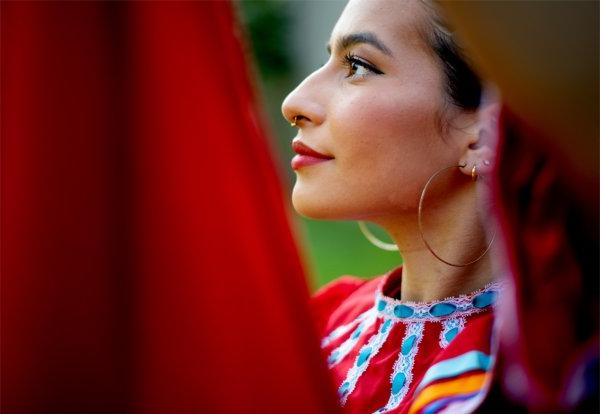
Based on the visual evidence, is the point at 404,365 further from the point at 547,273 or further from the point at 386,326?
the point at 547,273

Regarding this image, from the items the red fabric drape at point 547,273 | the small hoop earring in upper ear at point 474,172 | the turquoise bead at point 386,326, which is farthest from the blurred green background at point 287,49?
the red fabric drape at point 547,273

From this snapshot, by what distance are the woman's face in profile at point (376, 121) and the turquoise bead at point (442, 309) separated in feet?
0.55

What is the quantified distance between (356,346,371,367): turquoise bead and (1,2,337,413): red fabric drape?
0.50 metres

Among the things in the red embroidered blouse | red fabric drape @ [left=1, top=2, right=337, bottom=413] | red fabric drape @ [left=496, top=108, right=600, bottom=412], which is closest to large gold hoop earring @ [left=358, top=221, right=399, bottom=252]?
the red embroidered blouse

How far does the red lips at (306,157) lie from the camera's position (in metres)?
1.14

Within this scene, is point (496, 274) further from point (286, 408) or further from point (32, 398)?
point (32, 398)

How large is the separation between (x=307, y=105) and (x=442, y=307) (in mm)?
408

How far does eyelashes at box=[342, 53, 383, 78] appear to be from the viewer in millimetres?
1130

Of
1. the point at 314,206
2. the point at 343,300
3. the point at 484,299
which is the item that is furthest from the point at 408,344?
the point at 343,300

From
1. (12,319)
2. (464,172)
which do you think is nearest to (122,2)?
(12,319)

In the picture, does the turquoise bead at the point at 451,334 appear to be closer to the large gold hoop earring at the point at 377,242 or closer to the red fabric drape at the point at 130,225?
the large gold hoop earring at the point at 377,242

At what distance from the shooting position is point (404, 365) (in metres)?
1.07

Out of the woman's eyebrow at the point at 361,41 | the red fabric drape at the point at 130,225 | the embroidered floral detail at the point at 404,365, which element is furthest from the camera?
the woman's eyebrow at the point at 361,41

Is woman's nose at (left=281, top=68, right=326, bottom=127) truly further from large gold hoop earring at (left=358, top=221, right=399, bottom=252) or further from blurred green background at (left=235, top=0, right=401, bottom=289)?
blurred green background at (left=235, top=0, right=401, bottom=289)
